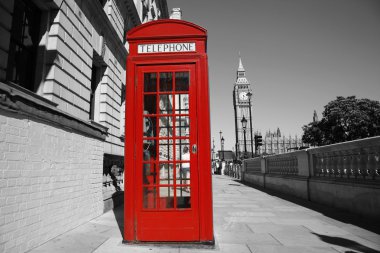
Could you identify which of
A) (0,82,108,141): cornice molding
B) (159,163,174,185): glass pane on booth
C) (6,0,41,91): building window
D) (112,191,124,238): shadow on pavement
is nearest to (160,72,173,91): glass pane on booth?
(159,163,174,185): glass pane on booth

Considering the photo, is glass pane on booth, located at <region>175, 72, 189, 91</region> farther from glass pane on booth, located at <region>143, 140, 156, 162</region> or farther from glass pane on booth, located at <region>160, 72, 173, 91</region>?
glass pane on booth, located at <region>143, 140, 156, 162</region>

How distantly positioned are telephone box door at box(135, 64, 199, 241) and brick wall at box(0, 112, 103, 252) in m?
1.38

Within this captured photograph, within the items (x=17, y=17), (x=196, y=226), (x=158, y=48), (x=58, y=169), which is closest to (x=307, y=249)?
(x=196, y=226)

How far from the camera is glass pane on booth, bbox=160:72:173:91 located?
4.15 meters

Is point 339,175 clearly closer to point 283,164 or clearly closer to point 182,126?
point 283,164

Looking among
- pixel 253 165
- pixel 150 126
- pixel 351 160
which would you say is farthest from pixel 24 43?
pixel 253 165

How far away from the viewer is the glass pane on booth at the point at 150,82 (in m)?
4.18

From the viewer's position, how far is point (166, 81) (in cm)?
416

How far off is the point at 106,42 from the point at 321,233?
7868 mm

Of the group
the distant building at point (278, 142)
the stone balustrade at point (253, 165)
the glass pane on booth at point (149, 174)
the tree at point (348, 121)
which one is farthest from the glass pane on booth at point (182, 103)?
the distant building at point (278, 142)

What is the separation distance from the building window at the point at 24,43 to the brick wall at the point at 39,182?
3.96 ft

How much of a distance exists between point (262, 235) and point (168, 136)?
2337mm

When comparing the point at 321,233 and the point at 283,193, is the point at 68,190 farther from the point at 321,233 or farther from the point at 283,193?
the point at 283,193

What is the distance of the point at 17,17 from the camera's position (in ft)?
15.1
